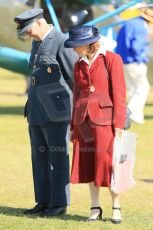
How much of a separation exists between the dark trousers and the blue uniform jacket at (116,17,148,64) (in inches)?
331

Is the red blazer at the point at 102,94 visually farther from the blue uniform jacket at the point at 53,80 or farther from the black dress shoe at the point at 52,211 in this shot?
the black dress shoe at the point at 52,211

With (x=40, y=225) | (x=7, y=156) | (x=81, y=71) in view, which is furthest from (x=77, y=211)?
(x=7, y=156)

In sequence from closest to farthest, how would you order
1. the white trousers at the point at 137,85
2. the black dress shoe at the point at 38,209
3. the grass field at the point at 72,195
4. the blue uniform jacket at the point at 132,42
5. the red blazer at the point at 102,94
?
the red blazer at the point at 102,94, the grass field at the point at 72,195, the black dress shoe at the point at 38,209, the blue uniform jacket at the point at 132,42, the white trousers at the point at 137,85

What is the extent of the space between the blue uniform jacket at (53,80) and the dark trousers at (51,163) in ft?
0.34

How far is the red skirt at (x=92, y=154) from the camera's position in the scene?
7066 mm

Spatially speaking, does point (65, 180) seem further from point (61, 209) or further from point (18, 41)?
point (18, 41)

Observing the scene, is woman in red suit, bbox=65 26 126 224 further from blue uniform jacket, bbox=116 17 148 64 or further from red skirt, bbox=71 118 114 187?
blue uniform jacket, bbox=116 17 148 64

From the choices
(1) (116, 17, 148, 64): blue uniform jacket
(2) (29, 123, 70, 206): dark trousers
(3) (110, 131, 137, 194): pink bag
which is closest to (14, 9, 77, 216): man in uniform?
(2) (29, 123, 70, 206): dark trousers

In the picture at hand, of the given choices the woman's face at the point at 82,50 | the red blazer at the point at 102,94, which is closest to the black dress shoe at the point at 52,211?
the red blazer at the point at 102,94

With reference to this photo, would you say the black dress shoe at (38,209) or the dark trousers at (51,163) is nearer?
the dark trousers at (51,163)

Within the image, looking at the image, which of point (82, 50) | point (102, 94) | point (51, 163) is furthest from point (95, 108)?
Result: point (51, 163)

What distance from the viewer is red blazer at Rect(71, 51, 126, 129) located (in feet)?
23.1

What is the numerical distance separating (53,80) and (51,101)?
187 millimetres

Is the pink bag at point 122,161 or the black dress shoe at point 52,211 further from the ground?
the pink bag at point 122,161
